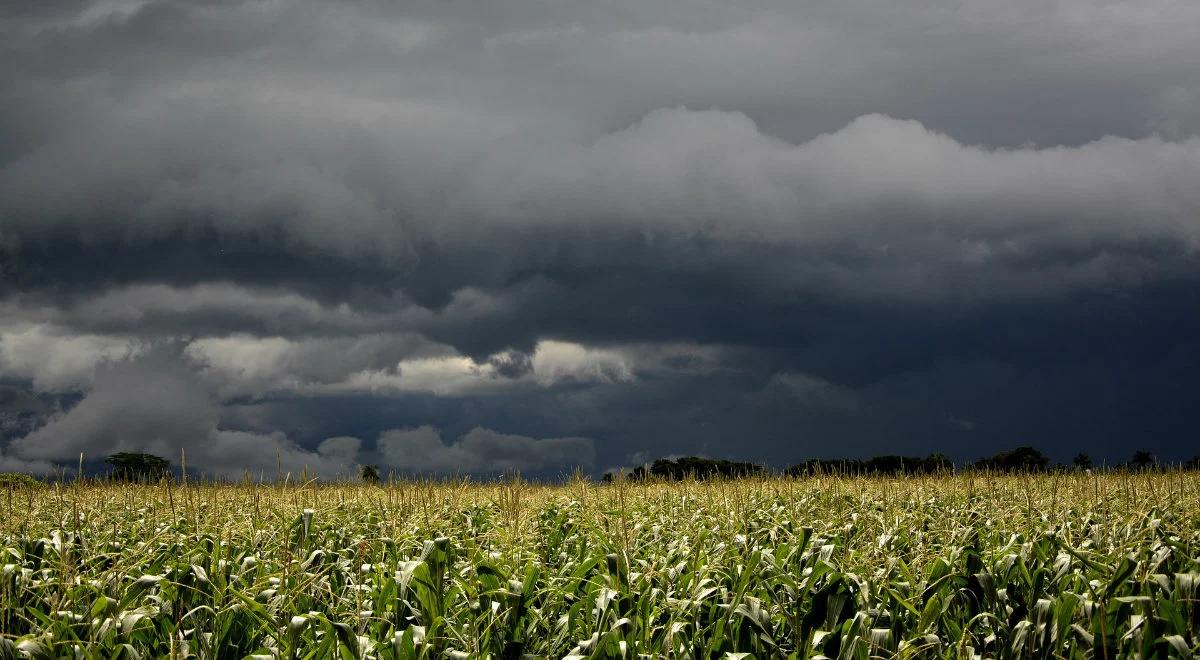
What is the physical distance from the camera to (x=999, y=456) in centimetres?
5331

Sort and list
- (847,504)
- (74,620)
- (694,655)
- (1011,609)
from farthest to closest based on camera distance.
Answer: (847,504), (1011,609), (74,620), (694,655)

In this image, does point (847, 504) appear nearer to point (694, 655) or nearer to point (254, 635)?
point (694, 655)

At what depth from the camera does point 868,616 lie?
7387 millimetres

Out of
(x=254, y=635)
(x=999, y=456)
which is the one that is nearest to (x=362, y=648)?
(x=254, y=635)

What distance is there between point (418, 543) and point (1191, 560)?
9529 millimetres

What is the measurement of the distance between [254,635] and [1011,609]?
7.70 metres

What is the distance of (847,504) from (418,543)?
40.5 ft

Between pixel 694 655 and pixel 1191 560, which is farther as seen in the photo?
pixel 1191 560

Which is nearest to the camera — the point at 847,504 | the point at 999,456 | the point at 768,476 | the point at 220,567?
the point at 220,567

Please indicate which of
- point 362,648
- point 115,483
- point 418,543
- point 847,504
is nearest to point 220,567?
point 418,543

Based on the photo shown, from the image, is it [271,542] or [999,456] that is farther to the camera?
[999,456]

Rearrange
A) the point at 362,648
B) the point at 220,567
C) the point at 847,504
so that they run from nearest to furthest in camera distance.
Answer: the point at 362,648
the point at 220,567
the point at 847,504

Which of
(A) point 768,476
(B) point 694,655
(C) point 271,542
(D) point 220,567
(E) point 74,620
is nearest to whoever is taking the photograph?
(B) point 694,655

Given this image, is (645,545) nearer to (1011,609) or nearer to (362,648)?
(1011,609)
